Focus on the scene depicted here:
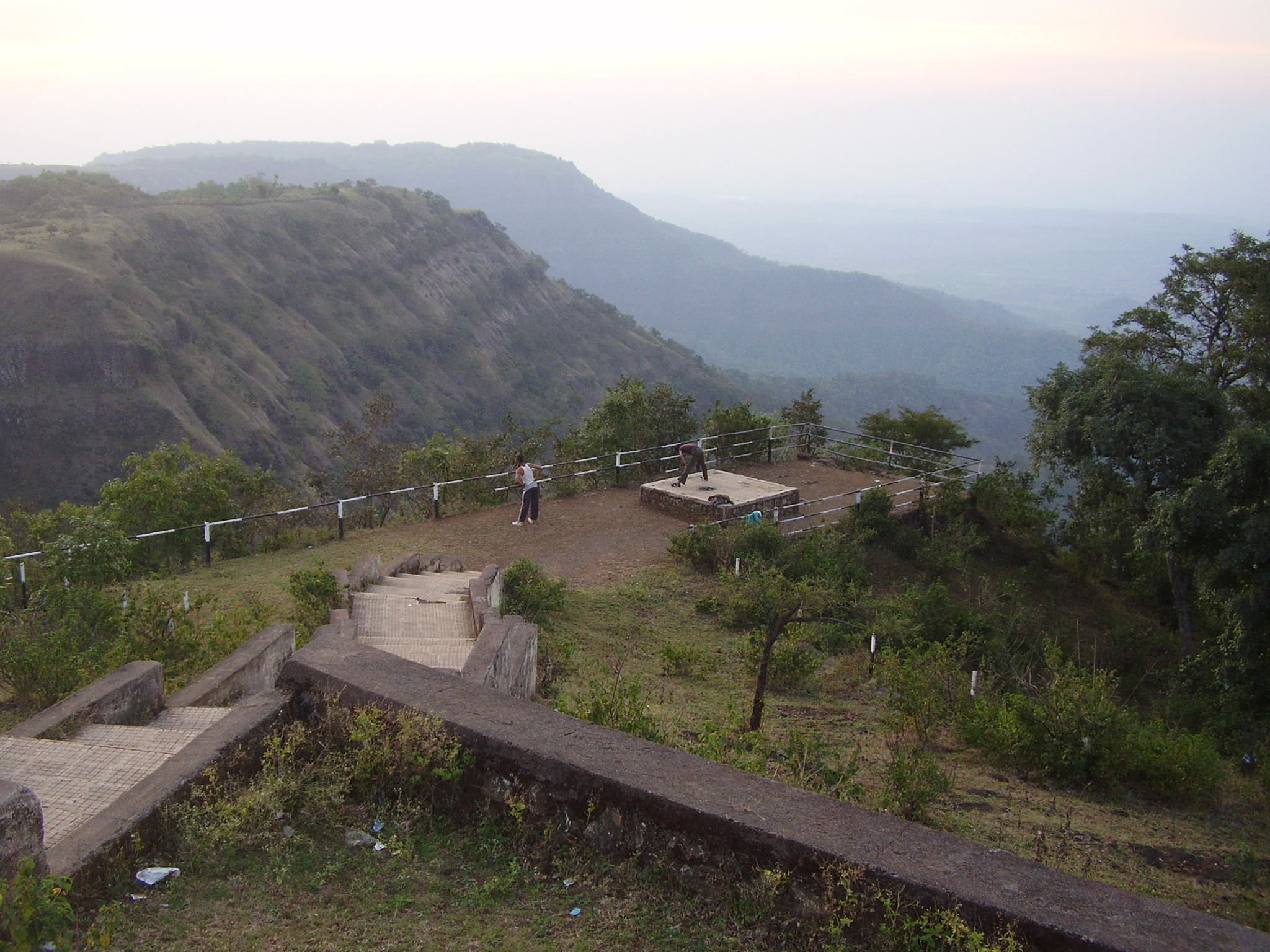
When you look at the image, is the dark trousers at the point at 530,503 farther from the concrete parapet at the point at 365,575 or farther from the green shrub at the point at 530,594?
the concrete parapet at the point at 365,575

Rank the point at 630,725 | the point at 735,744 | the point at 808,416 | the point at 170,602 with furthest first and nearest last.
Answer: the point at 808,416 → the point at 170,602 → the point at 735,744 → the point at 630,725

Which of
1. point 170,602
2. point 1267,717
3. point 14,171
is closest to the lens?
point 170,602

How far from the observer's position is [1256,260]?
A: 16266mm

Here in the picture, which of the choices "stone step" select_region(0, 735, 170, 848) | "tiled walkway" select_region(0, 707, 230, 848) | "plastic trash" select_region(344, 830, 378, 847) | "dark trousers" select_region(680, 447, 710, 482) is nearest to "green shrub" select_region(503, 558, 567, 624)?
"tiled walkway" select_region(0, 707, 230, 848)

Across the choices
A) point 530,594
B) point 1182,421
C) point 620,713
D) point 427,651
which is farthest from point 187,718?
point 1182,421

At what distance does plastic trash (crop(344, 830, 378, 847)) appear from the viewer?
4219 millimetres

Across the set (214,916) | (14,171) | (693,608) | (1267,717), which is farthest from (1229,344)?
(14,171)

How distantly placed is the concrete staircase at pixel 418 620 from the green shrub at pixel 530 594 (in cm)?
51

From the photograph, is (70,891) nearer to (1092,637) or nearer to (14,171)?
(1092,637)

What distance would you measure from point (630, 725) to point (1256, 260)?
53.1 ft

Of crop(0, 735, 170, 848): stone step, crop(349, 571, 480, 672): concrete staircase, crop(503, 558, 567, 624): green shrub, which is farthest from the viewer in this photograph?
crop(503, 558, 567, 624): green shrub

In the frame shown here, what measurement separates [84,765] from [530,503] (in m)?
10.4

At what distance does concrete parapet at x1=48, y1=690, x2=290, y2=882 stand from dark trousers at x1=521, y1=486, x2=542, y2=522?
9.70 meters

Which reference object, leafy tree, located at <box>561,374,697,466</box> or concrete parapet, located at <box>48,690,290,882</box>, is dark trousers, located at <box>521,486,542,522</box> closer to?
leafy tree, located at <box>561,374,697,466</box>
